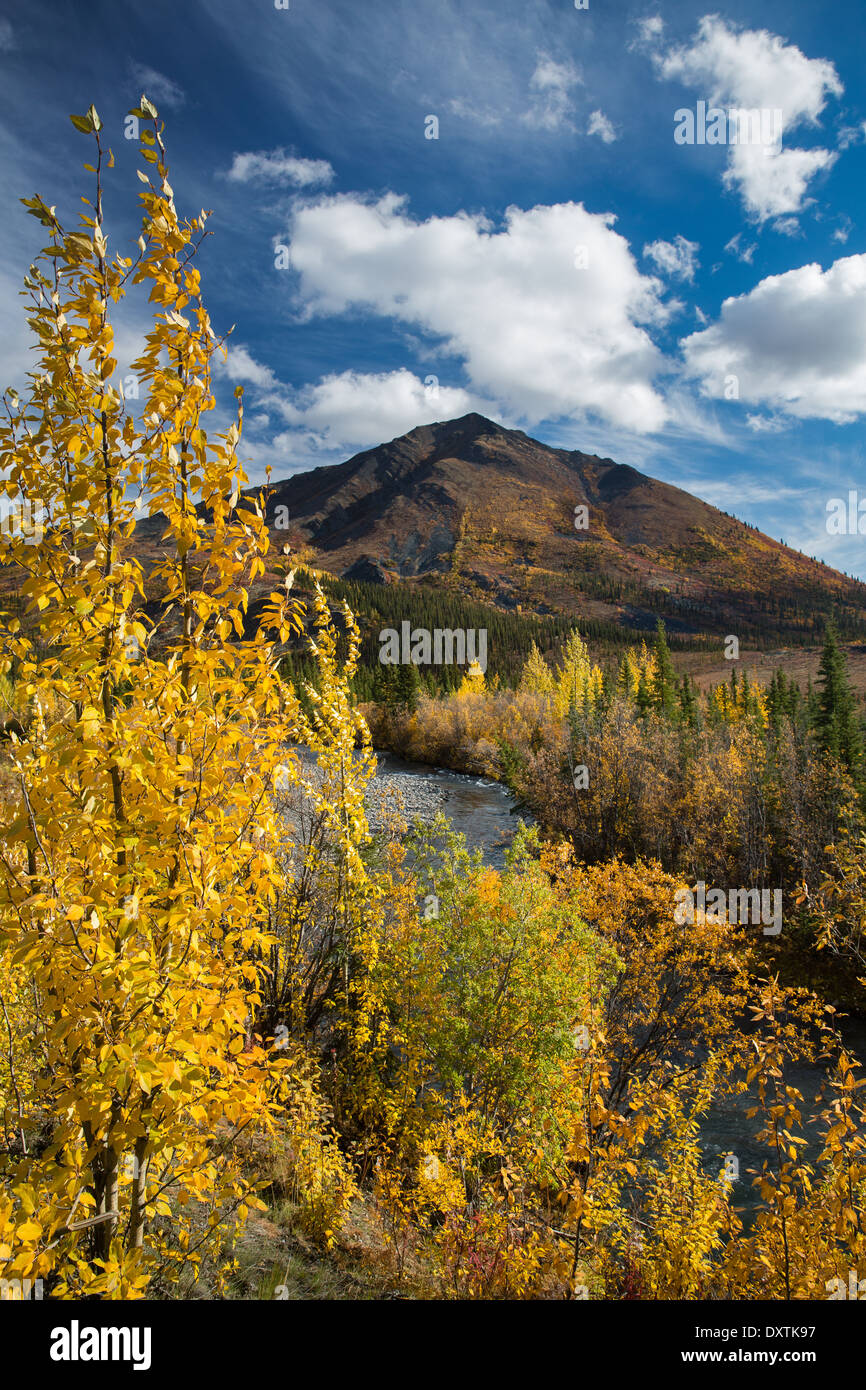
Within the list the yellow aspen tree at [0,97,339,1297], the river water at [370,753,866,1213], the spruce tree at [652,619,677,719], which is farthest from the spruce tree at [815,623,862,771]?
the yellow aspen tree at [0,97,339,1297]

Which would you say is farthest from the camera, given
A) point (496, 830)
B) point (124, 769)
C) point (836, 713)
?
point (836, 713)

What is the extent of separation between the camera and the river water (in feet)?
43.4

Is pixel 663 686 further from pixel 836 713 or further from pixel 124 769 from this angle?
pixel 124 769

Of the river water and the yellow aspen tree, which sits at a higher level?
the yellow aspen tree

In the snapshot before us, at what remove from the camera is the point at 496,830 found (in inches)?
1241

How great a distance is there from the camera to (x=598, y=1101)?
393 centimetres

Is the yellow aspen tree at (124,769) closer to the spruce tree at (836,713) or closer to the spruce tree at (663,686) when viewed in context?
the spruce tree at (836,713)

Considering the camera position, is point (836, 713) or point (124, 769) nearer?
point (124, 769)

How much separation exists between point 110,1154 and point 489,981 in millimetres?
7604

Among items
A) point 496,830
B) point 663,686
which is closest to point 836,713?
point 496,830

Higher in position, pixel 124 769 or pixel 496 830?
pixel 124 769

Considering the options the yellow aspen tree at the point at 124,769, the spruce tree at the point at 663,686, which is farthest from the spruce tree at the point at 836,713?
the yellow aspen tree at the point at 124,769

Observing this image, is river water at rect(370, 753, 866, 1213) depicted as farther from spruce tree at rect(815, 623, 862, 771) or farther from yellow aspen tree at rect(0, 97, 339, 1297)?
spruce tree at rect(815, 623, 862, 771)

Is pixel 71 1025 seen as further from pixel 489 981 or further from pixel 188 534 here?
pixel 489 981
